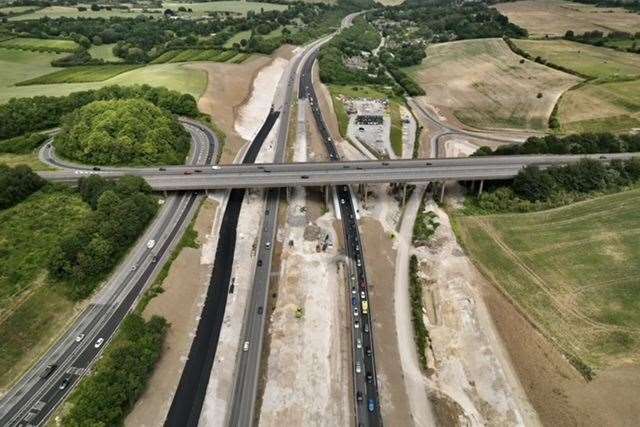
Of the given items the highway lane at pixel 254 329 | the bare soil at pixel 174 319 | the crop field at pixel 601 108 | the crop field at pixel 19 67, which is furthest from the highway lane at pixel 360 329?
the crop field at pixel 19 67

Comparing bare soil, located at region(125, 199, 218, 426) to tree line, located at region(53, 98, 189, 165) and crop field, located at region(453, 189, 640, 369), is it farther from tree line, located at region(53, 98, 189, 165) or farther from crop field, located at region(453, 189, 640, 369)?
crop field, located at region(453, 189, 640, 369)

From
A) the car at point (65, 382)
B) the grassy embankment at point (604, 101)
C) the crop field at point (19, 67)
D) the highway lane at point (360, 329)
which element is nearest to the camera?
the car at point (65, 382)

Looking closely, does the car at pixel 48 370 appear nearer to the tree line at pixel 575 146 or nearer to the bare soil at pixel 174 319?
the bare soil at pixel 174 319

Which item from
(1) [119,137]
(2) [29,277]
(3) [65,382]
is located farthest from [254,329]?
(1) [119,137]

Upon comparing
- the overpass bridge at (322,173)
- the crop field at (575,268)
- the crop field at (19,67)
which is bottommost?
the crop field at (575,268)

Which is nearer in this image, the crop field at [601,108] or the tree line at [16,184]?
the tree line at [16,184]

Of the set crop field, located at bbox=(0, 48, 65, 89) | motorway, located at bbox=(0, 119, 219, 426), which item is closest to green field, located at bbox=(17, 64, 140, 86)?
crop field, located at bbox=(0, 48, 65, 89)

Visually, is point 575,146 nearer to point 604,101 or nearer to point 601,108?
point 601,108
